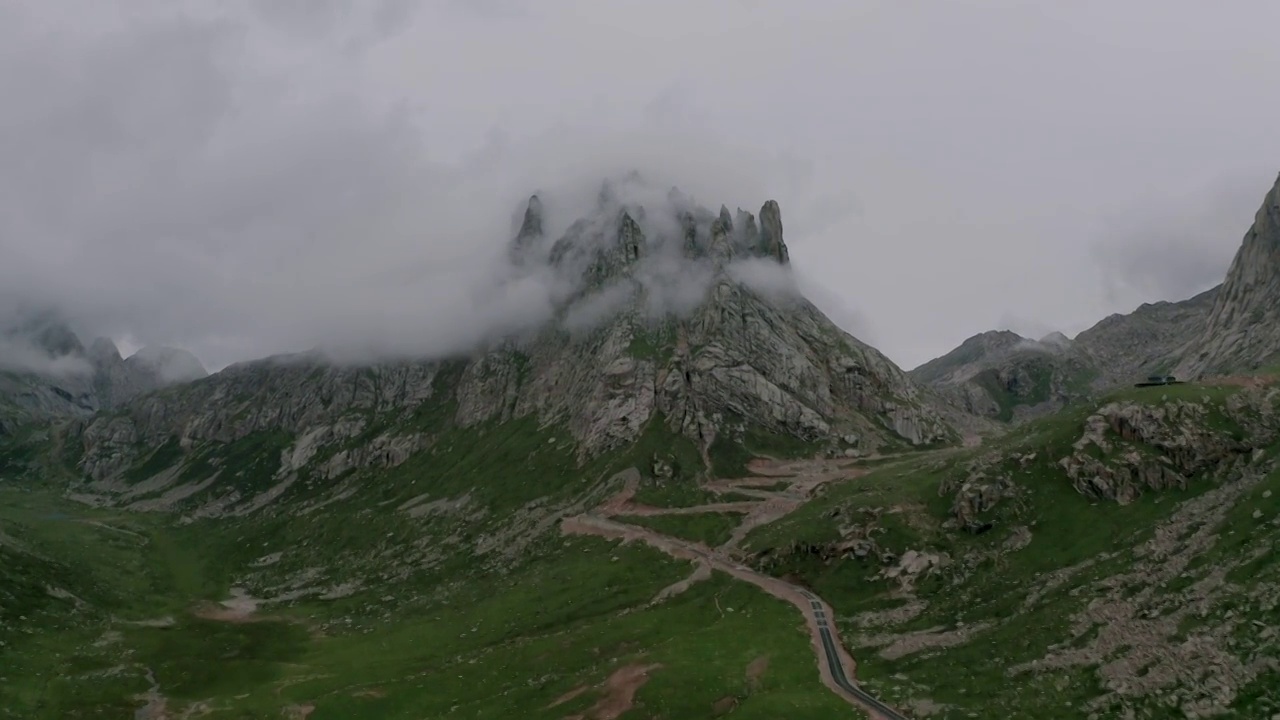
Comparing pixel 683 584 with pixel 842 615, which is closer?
pixel 842 615

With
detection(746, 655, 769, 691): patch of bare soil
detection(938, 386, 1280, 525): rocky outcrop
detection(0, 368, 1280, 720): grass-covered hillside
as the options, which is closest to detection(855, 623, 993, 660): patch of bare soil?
detection(0, 368, 1280, 720): grass-covered hillside

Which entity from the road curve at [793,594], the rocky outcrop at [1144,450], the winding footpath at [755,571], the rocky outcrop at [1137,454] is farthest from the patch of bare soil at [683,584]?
the rocky outcrop at [1144,450]

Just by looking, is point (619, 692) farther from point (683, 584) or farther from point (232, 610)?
point (232, 610)

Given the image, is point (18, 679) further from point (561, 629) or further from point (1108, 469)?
point (1108, 469)

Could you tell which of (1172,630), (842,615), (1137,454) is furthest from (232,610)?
(1137,454)

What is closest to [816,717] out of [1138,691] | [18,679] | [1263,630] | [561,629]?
[1138,691]

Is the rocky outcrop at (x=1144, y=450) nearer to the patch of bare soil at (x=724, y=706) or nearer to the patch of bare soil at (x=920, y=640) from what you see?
the patch of bare soil at (x=920, y=640)

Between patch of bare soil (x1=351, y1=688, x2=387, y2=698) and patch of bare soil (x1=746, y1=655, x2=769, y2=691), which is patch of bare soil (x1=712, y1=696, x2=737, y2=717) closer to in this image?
patch of bare soil (x1=746, y1=655, x2=769, y2=691)
